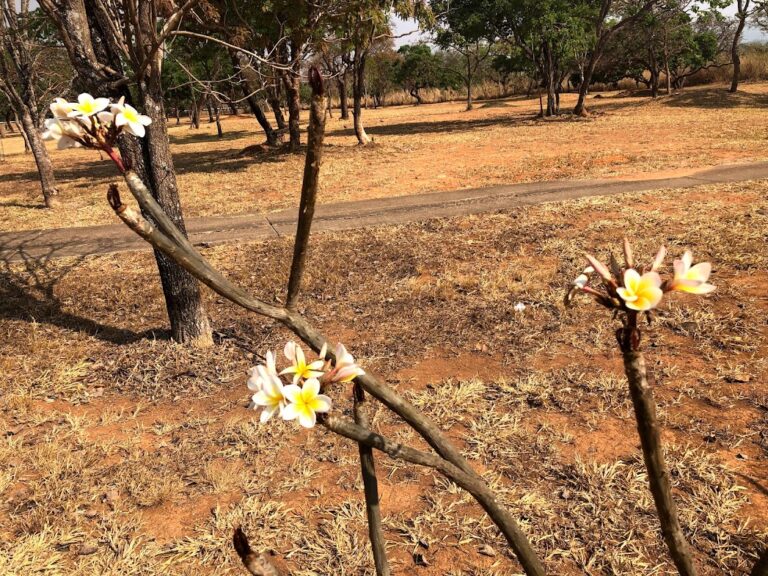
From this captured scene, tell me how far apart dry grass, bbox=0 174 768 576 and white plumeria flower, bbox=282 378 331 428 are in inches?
75.2

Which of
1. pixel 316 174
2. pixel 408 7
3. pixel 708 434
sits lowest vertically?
pixel 708 434

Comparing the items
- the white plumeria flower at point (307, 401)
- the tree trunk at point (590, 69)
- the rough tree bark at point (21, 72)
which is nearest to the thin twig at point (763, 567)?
the white plumeria flower at point (307, 401)

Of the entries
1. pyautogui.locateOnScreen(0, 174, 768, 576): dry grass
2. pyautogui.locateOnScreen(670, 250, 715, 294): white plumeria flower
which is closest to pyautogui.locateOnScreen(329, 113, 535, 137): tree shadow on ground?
pyautogui.locateOnScreen(0, 174, 768, 576): dry grass

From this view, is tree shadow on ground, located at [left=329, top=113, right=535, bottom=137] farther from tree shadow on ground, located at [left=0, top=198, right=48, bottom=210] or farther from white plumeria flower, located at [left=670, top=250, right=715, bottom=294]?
white plumeria flower, located at [left=670, top=250, right=715, bottom=294]

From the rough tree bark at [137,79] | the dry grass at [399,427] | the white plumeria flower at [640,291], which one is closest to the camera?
the white plumeria flower at [640,291]

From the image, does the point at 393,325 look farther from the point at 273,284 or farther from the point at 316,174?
the point at 316,174

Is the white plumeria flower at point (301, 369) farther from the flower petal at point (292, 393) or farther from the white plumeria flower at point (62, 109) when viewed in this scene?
the white plumeria flower at point (62, 109)

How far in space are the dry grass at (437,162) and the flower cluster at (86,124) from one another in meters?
8.75

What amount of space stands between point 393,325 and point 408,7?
11.1 m

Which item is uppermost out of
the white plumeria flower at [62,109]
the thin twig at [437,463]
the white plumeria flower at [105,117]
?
the white plumeria flower at [62,109]

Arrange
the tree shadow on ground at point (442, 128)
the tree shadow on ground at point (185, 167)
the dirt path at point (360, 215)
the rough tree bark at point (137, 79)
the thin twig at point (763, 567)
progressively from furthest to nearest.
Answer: the tree shadow on ground at point (442, 128) < the tree shadow on ground at point (185, 167) < the dirt path at point (360, 215) < the rough tree bark at point (137, 79) < the thin twig at point (763, 567)

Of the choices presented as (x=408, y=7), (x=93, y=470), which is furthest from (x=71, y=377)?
(x=408, y=7)

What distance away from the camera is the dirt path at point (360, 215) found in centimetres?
746

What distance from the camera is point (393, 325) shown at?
4.68 meters
